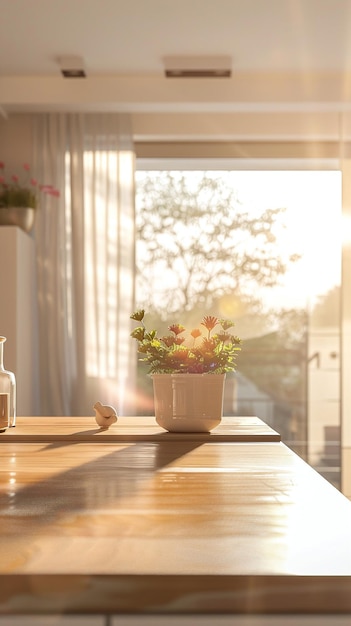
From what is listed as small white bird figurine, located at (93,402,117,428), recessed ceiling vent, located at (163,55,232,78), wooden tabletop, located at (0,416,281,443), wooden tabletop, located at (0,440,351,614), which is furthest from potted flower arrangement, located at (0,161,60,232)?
wooden tabletop, located at (0,440,351,614)

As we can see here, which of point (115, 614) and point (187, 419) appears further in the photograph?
point (187, 419)

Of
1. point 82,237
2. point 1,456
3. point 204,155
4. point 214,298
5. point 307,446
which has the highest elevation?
point 204,155

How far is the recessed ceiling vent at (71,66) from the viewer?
4301 mm

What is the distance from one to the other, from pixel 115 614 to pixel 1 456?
0.81 m

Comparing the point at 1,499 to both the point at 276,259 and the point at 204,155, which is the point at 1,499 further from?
the point at 276,259

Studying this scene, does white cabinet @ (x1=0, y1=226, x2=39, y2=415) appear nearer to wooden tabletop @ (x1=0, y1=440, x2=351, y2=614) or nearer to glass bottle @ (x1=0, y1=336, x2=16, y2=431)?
glass bottle @ (x1=0, y1=336, x2=16, y2=431)

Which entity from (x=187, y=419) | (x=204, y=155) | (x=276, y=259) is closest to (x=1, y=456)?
(x=187, y=419)

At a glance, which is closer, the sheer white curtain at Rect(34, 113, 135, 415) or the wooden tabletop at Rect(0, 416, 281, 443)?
the wooden tabletop at Rect(0, 416, 281, 443)

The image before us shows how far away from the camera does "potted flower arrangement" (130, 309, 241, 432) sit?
1.71 meters

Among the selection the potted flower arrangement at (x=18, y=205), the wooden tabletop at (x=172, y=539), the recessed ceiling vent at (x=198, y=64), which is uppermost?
the recessed ceiling vent at (x=198, y=64)

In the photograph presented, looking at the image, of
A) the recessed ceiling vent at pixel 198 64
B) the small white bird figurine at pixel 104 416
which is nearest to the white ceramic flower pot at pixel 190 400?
the small white bird figurine at pixel 104 416

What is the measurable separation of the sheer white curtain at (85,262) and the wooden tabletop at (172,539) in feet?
11.5

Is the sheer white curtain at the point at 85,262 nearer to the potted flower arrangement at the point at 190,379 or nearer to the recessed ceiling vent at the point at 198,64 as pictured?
the recessed ceiling vent at the point at 198,64

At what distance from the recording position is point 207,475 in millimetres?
1163
